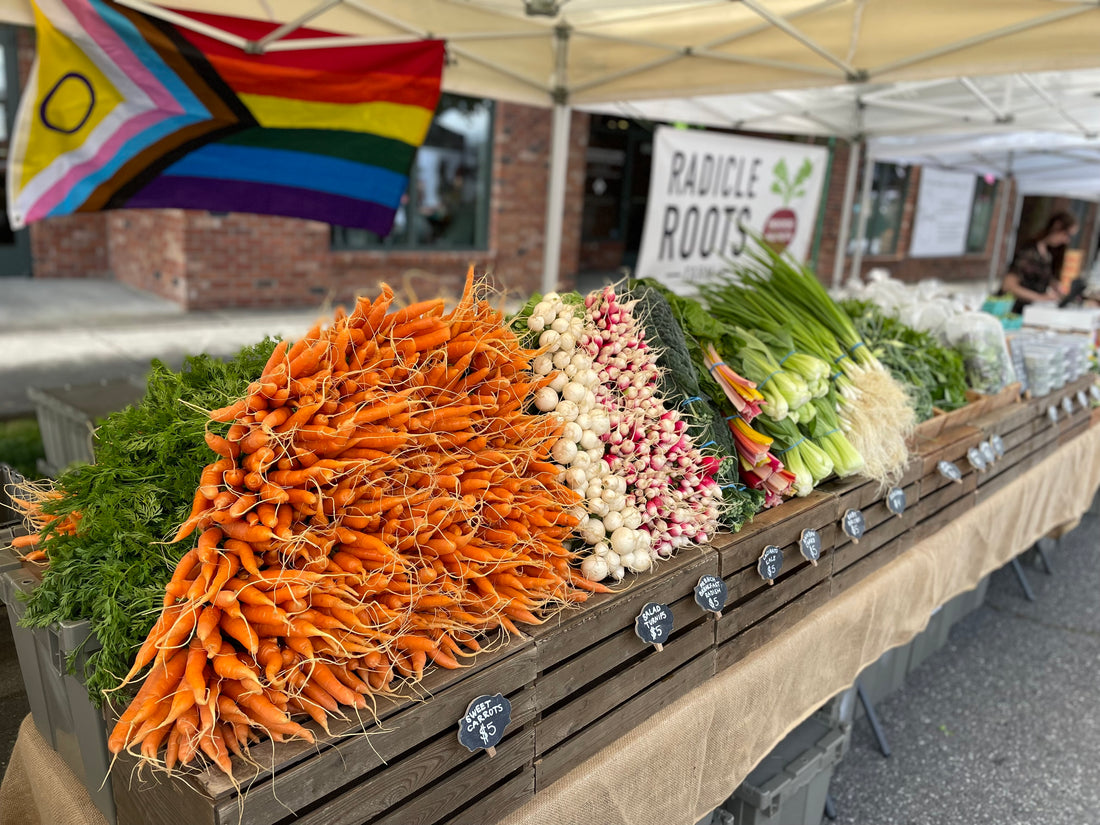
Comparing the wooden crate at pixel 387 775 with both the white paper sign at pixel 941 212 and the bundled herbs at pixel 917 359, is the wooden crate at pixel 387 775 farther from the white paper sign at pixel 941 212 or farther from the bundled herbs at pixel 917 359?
the white paper sign at pixel 941 212

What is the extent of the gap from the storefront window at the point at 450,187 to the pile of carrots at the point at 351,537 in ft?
24.6

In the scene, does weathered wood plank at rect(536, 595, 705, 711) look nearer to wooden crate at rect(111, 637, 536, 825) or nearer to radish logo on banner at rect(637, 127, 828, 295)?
wooden crate at rect(111, 637, 536, 825)

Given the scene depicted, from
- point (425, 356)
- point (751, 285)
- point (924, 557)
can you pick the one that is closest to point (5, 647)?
point (425, 356)

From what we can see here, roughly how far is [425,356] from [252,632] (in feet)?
2.05

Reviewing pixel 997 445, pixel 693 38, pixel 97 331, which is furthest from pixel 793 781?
pixel 97 331

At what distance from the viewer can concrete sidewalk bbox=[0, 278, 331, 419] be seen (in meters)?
5.56

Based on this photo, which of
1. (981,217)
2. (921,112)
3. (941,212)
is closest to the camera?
(921,112)

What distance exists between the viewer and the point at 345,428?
140cm

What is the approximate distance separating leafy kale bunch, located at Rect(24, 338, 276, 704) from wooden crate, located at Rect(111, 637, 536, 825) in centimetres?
27

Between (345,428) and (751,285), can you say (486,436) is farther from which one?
(751,285)

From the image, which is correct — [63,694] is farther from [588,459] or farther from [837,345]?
[837,345]

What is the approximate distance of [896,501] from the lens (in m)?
2.69

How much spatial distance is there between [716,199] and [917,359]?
2656mm

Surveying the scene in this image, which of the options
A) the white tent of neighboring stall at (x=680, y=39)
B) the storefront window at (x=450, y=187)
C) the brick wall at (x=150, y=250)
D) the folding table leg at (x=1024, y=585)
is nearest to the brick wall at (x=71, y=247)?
the brick wall at (x=150, y=250)
